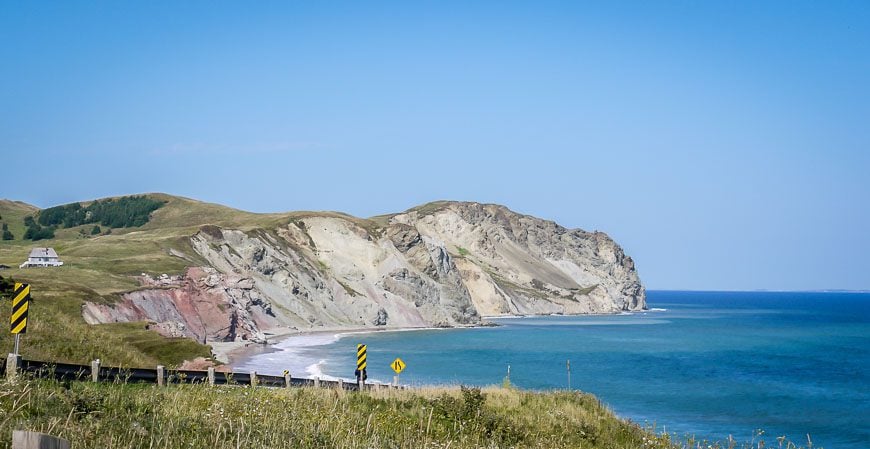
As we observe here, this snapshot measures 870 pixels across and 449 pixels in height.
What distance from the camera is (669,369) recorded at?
71.2 meters

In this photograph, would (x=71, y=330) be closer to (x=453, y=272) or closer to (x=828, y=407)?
(x=828, y=407)

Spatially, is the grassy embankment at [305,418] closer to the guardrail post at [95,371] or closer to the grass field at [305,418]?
the grass field at [305,418]

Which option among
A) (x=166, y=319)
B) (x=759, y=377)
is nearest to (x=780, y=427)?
(x=759, y=377)

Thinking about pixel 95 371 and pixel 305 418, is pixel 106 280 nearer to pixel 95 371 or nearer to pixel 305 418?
pixel 95 371

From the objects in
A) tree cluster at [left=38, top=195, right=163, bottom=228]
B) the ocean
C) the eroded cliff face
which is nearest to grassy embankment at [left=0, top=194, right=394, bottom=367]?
the eroded cliff face

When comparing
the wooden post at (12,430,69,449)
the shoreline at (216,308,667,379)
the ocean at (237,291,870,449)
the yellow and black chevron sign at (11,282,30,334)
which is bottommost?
the ocean at (237,291,870,449)

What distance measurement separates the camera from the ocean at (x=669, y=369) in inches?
1751

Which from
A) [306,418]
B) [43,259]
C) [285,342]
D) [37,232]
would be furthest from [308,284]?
[306,418]

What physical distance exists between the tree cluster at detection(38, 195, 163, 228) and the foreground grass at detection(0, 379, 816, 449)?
Result: 166m

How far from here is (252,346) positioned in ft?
260

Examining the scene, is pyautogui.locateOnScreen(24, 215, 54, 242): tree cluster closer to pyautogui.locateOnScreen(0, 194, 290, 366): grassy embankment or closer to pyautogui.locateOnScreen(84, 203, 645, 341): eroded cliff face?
pyautogui.locateOnScreen(0, 194, 290, 366): grassy embankment

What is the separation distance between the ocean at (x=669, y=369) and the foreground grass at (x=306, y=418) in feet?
47.2

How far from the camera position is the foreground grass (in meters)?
10.2

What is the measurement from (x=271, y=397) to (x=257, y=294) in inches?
3161
